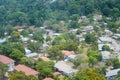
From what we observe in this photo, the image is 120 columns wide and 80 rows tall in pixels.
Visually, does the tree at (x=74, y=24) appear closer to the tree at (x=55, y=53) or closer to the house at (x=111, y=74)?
the tree at (x=55, y=53)

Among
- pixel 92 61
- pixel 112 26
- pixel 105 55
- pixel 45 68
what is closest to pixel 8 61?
pixel 45 68

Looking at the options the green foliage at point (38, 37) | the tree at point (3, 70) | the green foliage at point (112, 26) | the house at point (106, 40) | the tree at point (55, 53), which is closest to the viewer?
the tree at point (3, 70)

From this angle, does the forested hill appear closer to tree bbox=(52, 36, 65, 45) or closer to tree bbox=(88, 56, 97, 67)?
tree bbox=(52, 36, 65, 45)

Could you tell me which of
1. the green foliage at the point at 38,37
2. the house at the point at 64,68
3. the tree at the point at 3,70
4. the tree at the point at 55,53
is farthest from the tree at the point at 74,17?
the tree at the point at 3,70

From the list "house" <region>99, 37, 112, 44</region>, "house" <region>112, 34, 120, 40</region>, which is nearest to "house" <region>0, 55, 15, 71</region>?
"house" <region>99, 37, 112, 44</region>

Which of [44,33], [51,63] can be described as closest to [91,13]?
[44,33]

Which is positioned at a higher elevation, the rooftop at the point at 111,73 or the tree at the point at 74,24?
the tree at the point at 74,24
